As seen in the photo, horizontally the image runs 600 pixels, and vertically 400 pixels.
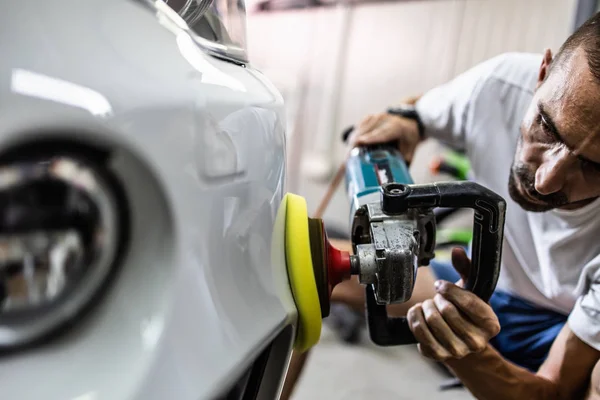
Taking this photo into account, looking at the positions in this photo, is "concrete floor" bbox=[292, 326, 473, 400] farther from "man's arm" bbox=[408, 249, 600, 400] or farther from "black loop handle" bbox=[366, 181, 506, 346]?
"black loop handle" bbox=[366, 181, 506, 346]

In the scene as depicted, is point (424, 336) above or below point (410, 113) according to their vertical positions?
below

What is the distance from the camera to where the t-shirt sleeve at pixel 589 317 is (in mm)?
698

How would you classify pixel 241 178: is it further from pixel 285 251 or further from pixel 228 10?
pixel 228 10

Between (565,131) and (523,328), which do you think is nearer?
(565,131)

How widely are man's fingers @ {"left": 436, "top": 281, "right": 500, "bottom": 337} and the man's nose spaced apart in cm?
20

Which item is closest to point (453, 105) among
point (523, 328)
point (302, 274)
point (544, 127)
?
point (544, 127)

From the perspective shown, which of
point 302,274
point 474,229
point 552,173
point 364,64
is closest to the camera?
point 302,274

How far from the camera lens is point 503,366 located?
743mm

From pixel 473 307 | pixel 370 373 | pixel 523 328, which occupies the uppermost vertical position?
pixel 473 307

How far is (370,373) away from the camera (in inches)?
51.6

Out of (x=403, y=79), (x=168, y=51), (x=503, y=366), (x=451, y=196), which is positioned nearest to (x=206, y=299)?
(x=168, y=51)

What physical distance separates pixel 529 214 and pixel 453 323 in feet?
1.23

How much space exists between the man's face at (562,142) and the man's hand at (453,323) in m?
0.21

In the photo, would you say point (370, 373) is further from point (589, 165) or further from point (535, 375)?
point (589, 165)
